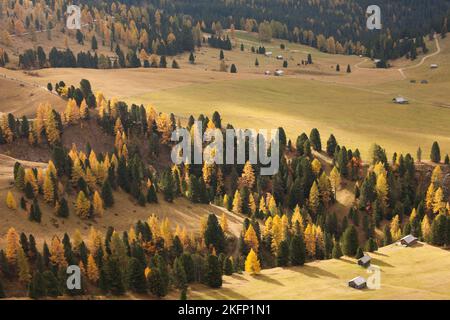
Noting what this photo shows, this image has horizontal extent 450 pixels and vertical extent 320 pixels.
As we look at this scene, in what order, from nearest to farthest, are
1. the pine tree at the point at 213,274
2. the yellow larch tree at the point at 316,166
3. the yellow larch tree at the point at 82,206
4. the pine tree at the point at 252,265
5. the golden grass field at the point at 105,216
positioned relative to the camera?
the pine tree at the point at 213,274, the pine tree at the point at 252,265, the golden grass field at the point at 105,216, the yellow larch tree at the point at 82,206, the yellow larch tree at the point at 316,166

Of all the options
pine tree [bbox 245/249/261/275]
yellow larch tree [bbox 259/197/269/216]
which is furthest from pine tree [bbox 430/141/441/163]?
pine tree [bbox 245/249/261/275]

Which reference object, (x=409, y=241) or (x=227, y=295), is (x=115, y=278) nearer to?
(x=227, y=295)

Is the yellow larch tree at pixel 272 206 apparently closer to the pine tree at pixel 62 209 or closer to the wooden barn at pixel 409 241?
the wooden barn at pixel 409 241

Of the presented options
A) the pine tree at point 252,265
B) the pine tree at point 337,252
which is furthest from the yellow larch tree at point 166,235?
the pine tree at point 337,252

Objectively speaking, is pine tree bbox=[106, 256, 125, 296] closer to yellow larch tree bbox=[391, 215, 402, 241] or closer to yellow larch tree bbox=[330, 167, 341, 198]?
yellow larch tree bbox=[391, 215, 402, 241]

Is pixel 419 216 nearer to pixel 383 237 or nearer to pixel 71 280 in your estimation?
pixel 383 237
